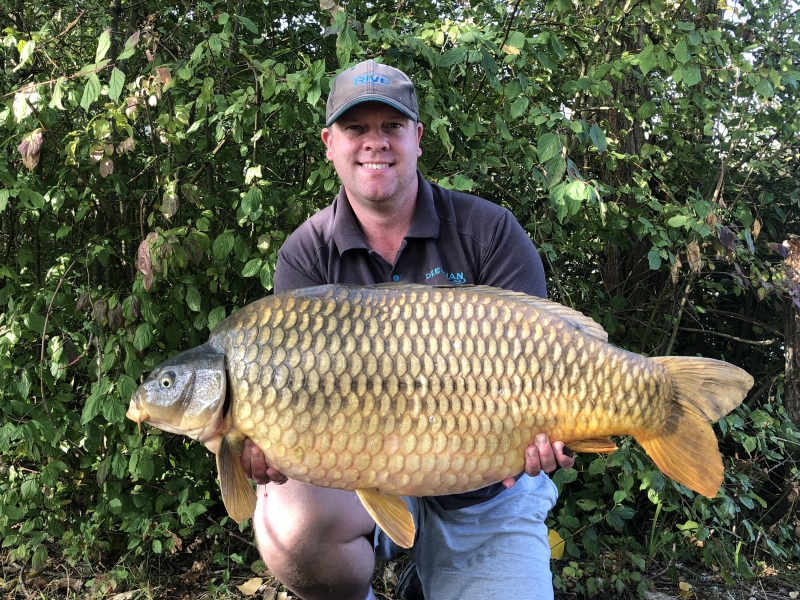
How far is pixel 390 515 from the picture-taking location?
1188 millimetres

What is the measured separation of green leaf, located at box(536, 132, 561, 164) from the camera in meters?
1.60

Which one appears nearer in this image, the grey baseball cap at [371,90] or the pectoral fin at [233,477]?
the pectoral fin at [233,477]

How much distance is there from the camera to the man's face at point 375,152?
1493 mm

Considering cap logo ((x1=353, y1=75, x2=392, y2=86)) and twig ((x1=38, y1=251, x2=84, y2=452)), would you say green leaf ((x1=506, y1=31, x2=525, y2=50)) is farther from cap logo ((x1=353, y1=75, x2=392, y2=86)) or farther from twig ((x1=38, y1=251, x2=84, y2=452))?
twig ((x1=38, y1=251, x2=84, y2=452))

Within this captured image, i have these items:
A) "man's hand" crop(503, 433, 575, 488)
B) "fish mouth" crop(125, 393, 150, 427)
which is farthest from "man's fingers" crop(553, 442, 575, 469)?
"fish mouth" crop(125, 393, 150, 427)

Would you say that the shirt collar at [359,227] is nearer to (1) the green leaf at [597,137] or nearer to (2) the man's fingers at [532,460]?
(1) the green leaf at [597,137]

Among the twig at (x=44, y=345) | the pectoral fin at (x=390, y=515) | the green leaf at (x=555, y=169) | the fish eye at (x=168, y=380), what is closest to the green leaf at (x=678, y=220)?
the green leaf at (x=555, y=169)

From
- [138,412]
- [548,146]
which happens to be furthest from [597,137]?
[138,412]

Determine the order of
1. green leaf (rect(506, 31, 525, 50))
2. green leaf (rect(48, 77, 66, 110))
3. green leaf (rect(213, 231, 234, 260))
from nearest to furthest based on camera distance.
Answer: green leaf (rect(48, 77, 66, 110)) → green leaf (rect(506, 31, 525, 50)) → green leaf (rect(213, 231, 234, 260))

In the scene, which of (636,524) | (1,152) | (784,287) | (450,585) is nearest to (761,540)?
(636,524)

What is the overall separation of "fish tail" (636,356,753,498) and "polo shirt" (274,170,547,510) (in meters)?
0.39

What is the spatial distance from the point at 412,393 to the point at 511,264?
0.51 metres

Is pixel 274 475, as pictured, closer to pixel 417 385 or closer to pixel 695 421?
pixel 417 385

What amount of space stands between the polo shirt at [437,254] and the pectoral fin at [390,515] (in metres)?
0.34
